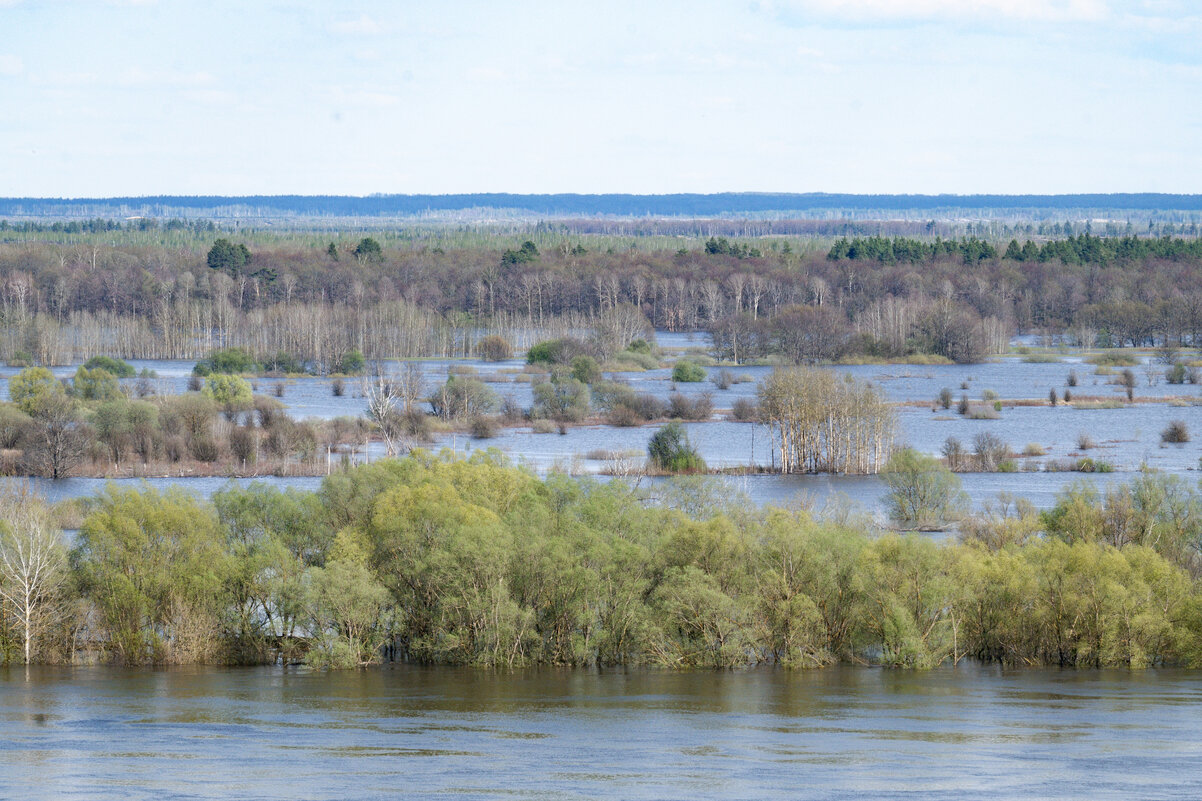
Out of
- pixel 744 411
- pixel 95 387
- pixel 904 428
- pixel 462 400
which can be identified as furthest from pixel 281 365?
pixel 904 428

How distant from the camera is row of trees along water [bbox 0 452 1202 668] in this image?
34.4 metres

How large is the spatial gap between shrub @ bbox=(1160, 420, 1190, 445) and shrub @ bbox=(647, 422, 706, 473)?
932 inches

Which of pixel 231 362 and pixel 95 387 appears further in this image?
pixel 231 362

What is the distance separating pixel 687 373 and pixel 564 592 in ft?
213

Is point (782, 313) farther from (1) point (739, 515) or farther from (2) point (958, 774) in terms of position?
(2) point (958, 774)

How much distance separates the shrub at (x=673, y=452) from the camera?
6041 centimetres

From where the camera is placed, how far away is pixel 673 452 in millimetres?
61406

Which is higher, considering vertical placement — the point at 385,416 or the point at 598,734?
the point at 385,416

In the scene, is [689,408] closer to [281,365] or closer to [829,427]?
[829,427]

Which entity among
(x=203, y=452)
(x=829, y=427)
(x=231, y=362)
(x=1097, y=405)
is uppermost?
(x=829, y=427)

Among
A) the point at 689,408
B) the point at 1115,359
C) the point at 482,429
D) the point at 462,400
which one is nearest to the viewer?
the point at 482,429

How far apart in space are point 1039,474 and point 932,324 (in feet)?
192

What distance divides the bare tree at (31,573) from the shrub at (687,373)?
216 ft

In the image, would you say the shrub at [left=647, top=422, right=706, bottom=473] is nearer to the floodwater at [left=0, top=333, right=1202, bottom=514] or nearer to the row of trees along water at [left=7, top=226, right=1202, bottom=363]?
the floodwater at [left=0, top=333, right=1202, bottom=514]
